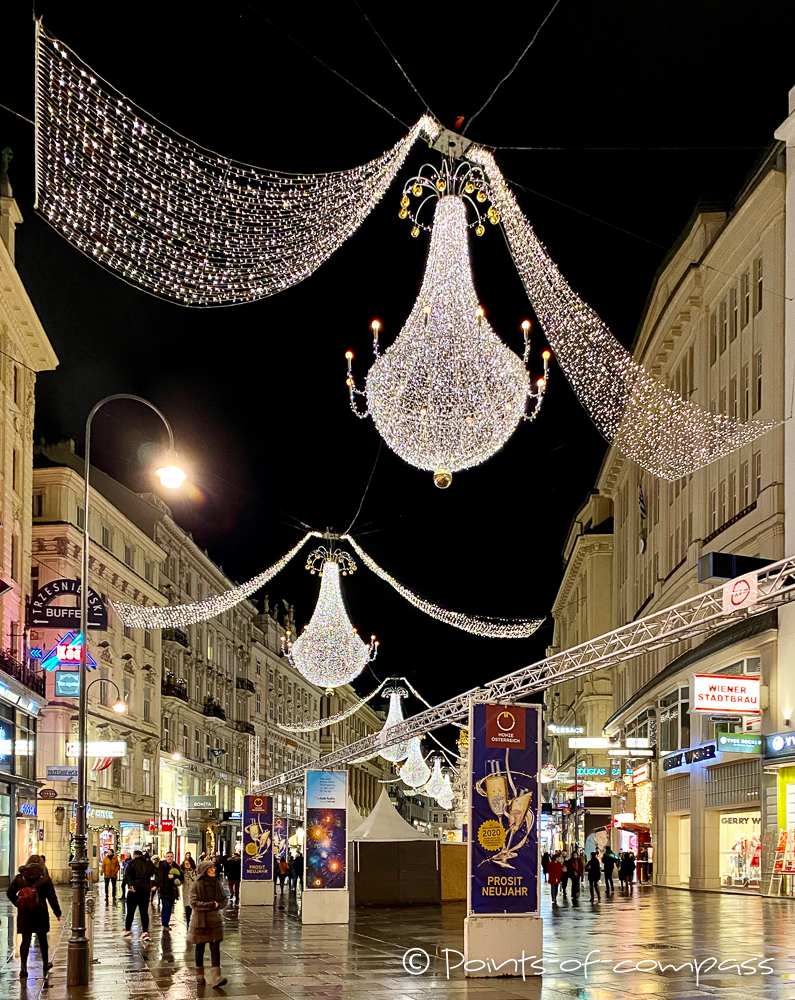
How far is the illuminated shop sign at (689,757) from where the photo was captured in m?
40.8

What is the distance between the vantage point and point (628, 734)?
203ft

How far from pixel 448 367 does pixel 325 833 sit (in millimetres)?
17099

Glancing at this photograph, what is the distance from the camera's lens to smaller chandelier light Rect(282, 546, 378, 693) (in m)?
34.8

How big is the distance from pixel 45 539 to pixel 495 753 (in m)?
40.8

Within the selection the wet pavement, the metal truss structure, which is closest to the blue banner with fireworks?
the wet pavement

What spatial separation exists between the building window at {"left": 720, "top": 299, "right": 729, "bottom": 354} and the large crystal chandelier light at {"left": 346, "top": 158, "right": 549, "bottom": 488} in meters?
27.2

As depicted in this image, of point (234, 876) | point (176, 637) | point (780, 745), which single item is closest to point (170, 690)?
point (176, 637)

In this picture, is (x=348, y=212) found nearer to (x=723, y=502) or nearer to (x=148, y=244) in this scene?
(x=148, y=244)

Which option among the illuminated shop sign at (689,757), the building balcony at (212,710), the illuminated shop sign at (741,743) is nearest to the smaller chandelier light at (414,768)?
the building balcony at (212,710)

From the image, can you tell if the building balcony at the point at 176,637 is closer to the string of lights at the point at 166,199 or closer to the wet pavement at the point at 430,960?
the wet pavement at the point at 430,960

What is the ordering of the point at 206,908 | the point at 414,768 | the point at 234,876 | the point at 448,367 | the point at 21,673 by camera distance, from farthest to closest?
the point at 414,768, the point at 21,673, the point at 234,876, the point at 206,908, the point at 448,367

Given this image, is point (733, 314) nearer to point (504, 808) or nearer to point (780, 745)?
point (780, 745)

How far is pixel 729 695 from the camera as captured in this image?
36594mm

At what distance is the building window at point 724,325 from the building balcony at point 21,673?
1060 inches
